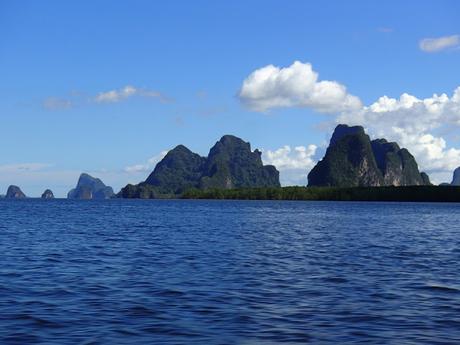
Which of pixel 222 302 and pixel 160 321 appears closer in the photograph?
pixel 160 321

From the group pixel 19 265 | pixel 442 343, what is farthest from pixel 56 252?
pixel 442 343

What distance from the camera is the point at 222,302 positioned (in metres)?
22.3

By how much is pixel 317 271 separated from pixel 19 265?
54.4 feet

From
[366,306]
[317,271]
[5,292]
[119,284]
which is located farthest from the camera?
[317,271]

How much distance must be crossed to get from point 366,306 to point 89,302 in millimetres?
10153

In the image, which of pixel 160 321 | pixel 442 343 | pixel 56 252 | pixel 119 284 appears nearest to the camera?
pixel 442 343

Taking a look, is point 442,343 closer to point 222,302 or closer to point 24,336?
point 222,302

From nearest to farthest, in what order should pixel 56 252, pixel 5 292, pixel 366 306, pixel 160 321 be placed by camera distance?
pixel 160 321
pixel 366 306
pixel 5 292
pixel 56 252

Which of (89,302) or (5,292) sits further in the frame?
(5,292)

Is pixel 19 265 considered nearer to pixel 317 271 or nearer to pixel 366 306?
pixel 317 271

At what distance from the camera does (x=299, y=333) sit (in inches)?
687

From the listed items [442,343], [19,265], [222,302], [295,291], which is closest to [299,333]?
[442,343]

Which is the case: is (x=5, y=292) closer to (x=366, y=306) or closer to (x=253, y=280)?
(x=253, y=280)

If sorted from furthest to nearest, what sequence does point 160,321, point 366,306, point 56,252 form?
point 56,252
point 366,306
point 160,321
